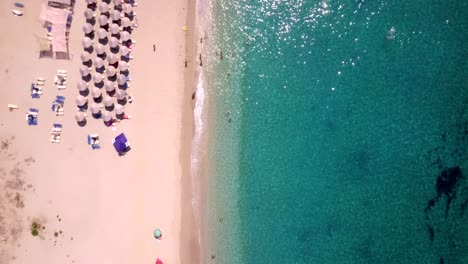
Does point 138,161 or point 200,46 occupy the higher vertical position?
point 200,46

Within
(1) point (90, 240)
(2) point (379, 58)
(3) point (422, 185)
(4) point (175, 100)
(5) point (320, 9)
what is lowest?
(1) point (90, 240)

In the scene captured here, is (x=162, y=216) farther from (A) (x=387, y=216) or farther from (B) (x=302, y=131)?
(A) (x=387, y=216)

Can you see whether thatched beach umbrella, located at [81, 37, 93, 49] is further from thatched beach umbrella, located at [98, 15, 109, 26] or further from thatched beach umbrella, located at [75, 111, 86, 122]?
thatched beach umbrella, located at [75, 111, 86, 122]

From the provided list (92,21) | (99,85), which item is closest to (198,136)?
(99,85)

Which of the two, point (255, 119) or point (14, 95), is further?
point (255, 119)

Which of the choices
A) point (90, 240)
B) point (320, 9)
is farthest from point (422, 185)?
point (90, 240)

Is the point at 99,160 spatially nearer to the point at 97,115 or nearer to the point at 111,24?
the point at 97,115

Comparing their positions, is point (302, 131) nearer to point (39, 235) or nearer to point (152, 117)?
point (152, 117)
